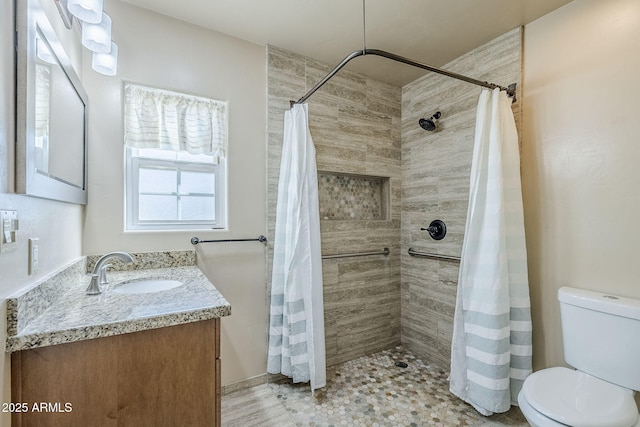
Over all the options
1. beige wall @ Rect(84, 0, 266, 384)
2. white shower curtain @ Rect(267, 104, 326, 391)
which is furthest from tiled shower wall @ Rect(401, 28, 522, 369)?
beige wall @ Rect(84, 0, 266, 384)

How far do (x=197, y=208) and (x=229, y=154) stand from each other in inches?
17.2

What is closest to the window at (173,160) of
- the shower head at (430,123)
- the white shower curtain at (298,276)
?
the white shower curtain at (298,276)

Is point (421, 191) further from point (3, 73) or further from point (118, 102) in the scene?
point (3, 73)

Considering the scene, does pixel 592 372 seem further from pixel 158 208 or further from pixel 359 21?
pixel 158 208

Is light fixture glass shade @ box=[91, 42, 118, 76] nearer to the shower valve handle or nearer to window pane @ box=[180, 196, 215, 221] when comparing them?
window pane @ box=[180, 196, 215, 221]

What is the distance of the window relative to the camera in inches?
70.9

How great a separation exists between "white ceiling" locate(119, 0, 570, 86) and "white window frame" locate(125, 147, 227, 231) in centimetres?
91

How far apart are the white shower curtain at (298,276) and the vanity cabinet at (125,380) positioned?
90cm

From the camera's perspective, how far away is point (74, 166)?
139 centimetres

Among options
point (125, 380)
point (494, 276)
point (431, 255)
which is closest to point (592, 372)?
point (494, 276)

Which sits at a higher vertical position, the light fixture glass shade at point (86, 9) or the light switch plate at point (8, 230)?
the light fixture glass shade at point (86, 9)

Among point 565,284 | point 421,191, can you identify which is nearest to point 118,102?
point 421,191

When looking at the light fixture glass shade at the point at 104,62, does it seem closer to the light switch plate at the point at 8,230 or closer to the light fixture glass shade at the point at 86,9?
the light fixture glass shade at the point at 86,9

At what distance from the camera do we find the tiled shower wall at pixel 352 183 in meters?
2.21
